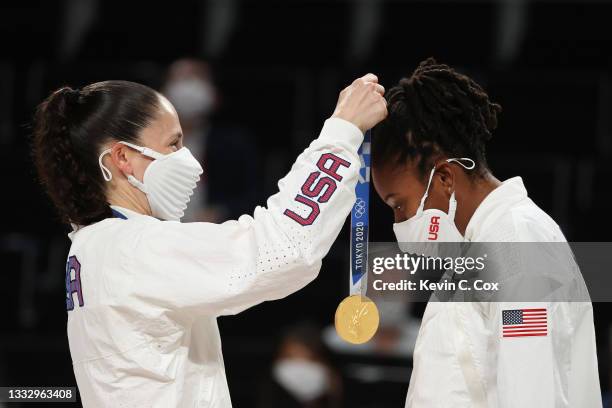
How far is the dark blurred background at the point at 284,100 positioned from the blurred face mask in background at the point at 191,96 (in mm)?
34

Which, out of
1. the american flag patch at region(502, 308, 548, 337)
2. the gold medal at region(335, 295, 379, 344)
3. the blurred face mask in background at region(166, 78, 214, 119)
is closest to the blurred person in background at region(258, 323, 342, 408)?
the blurred face mask in background at region(166, 78, 214, 119)

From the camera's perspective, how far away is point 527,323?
2443 mm

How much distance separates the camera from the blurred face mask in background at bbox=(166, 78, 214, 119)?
A: 20.1ft

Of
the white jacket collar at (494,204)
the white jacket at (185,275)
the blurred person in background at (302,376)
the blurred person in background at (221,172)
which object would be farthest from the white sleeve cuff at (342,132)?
the blurred person in background at (221,172)

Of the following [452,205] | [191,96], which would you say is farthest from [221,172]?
[452,205]

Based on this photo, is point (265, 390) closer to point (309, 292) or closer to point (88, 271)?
point (309, 292)

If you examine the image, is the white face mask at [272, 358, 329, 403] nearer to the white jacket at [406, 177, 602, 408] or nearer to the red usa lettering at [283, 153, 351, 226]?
the white jacket at [406, 177, 602, 408]

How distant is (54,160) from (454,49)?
502cm

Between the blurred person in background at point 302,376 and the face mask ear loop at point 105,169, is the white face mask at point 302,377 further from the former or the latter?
the face mask ear loop at point 105,169

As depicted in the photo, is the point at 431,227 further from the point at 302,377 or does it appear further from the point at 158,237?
the point at 302,377

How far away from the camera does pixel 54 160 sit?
2742mm

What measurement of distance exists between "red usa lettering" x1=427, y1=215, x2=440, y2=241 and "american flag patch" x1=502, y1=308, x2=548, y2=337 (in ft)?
1.25

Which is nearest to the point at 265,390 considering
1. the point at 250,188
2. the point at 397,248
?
the point at 250,188

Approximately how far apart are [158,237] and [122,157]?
10.9 inches
